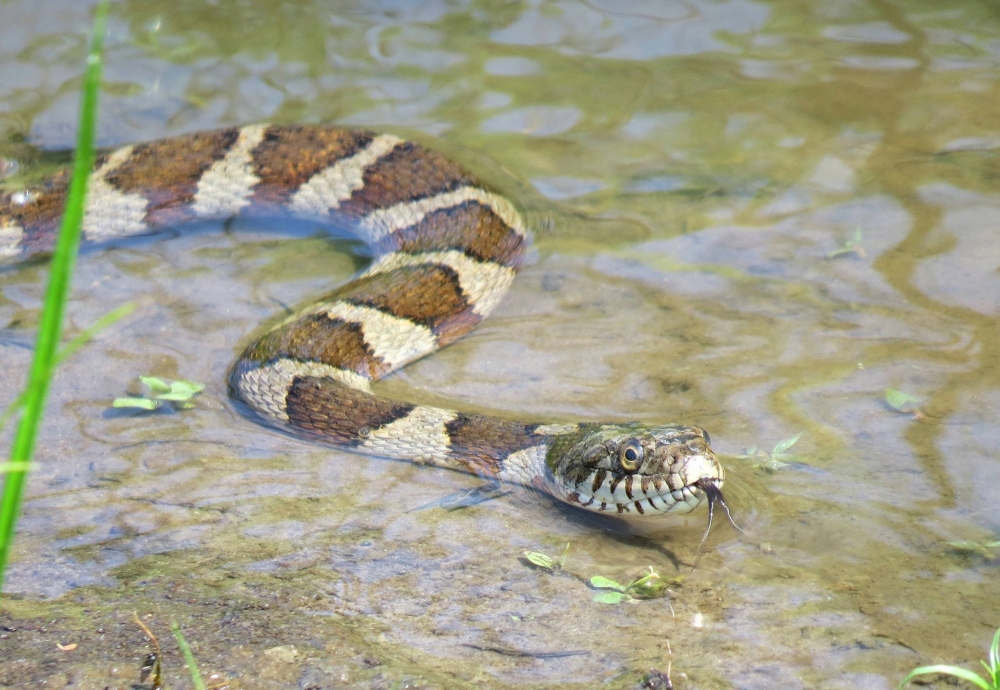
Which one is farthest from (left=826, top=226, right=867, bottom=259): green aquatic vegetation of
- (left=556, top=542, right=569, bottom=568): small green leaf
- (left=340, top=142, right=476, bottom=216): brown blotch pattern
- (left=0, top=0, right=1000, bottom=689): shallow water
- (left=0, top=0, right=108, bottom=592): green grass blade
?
(left=0, top=0, right=108, bottom=592): green grass blade

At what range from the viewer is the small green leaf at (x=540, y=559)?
12.2 feet

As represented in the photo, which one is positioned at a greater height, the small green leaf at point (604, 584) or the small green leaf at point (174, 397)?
the small green leaf at point (604, 584)

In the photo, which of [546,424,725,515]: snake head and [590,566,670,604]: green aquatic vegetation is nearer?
[590,566,670,604]: green aquatic vegetation

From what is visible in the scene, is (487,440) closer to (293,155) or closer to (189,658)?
(189,658)

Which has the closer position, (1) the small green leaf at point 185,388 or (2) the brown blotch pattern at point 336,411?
(2) the brown blotch pattern at point 336,411

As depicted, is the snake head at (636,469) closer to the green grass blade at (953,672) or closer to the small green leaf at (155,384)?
the green grass blade at (953,672)

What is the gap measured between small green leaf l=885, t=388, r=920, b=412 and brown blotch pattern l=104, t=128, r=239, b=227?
504 centimetres

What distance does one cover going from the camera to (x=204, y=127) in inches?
312

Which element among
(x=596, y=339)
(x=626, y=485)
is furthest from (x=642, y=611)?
(x=596, y=339)

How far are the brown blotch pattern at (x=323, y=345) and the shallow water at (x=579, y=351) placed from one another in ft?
0.69

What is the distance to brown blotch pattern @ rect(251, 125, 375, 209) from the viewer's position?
290 inches

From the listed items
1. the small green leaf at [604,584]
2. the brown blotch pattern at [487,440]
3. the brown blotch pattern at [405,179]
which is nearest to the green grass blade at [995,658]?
the small green leaf at [604,584]

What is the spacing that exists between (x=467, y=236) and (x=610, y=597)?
11.9 feet

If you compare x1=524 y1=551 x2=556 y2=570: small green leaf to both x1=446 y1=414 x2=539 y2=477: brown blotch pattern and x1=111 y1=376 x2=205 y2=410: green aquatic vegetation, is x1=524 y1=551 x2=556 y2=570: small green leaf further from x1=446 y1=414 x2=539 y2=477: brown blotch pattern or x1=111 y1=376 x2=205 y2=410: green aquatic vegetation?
x1=111 y1=376 x2=205 y2=410: green aquatic vegetation
